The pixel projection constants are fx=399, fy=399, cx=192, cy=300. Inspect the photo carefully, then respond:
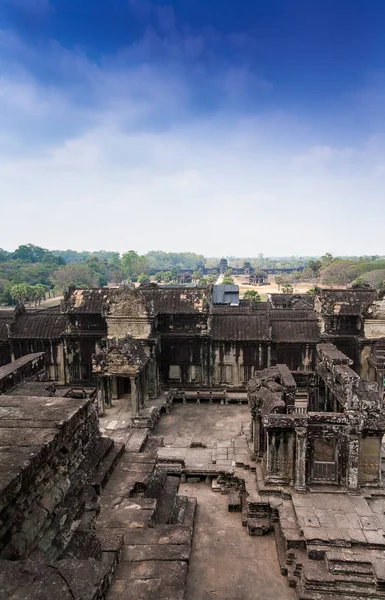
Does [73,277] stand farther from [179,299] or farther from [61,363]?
[179,299]

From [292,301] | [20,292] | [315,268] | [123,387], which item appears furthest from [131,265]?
[123,387]

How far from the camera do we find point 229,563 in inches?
410

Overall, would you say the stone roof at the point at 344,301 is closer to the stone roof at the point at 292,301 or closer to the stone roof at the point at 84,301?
the stone roof at the point at 84,301

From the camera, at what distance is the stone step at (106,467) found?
378 inches

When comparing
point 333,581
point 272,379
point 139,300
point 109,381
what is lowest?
point 333,581

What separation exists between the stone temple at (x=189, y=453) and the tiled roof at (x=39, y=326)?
0.09 meters

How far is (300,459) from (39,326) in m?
17.6

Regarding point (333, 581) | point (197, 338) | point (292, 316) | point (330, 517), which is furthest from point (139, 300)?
point (333, 581)

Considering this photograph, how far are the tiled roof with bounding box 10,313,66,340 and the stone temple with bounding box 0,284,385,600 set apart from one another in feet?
0.29

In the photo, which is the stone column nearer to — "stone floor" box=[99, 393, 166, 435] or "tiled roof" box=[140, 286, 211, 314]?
"stone floor" box=[99, 393, 166, 435]

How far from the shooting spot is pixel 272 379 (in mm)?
15297

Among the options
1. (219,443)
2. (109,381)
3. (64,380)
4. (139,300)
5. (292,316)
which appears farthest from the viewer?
(292,316)

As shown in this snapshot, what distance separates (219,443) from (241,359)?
6.64 meters

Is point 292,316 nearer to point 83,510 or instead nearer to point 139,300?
point 139,300
